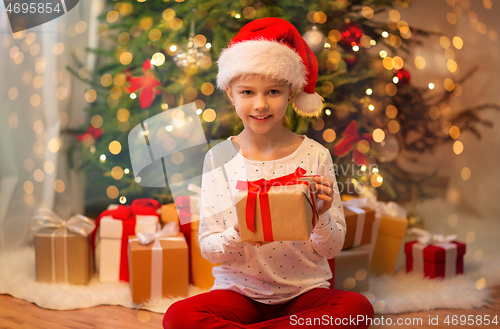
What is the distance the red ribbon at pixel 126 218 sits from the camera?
1526mm

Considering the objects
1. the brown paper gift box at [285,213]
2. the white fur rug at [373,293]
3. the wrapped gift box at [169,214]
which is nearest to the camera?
the brown paper gift box at [285,213]

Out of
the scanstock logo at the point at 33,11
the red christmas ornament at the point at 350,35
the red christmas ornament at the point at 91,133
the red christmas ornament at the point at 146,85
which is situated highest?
the scanstock logo at the point at 33,11

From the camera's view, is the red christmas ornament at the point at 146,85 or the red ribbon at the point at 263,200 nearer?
the red ribbon at the point at 263,200

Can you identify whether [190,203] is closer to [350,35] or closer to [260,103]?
[260,103]

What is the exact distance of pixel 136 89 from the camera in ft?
5.08

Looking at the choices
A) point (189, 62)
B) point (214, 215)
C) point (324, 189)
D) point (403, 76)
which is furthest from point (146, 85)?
point (403, 76)

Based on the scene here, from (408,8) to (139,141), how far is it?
54.4 inches

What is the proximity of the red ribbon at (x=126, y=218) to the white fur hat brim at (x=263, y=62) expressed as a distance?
0.75 meters

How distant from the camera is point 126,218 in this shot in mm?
1535

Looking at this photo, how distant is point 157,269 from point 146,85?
26.7 inches

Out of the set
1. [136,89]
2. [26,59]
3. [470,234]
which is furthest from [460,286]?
[26,59]

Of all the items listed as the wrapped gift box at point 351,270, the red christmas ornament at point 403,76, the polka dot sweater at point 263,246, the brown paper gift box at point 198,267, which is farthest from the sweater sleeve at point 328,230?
the red christmas ornament at point 403,76

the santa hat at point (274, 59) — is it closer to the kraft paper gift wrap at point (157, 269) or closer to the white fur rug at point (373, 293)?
the kraft paper gift wrap at point (157, 269)

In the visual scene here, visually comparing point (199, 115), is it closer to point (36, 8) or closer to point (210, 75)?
point (210, 75)
